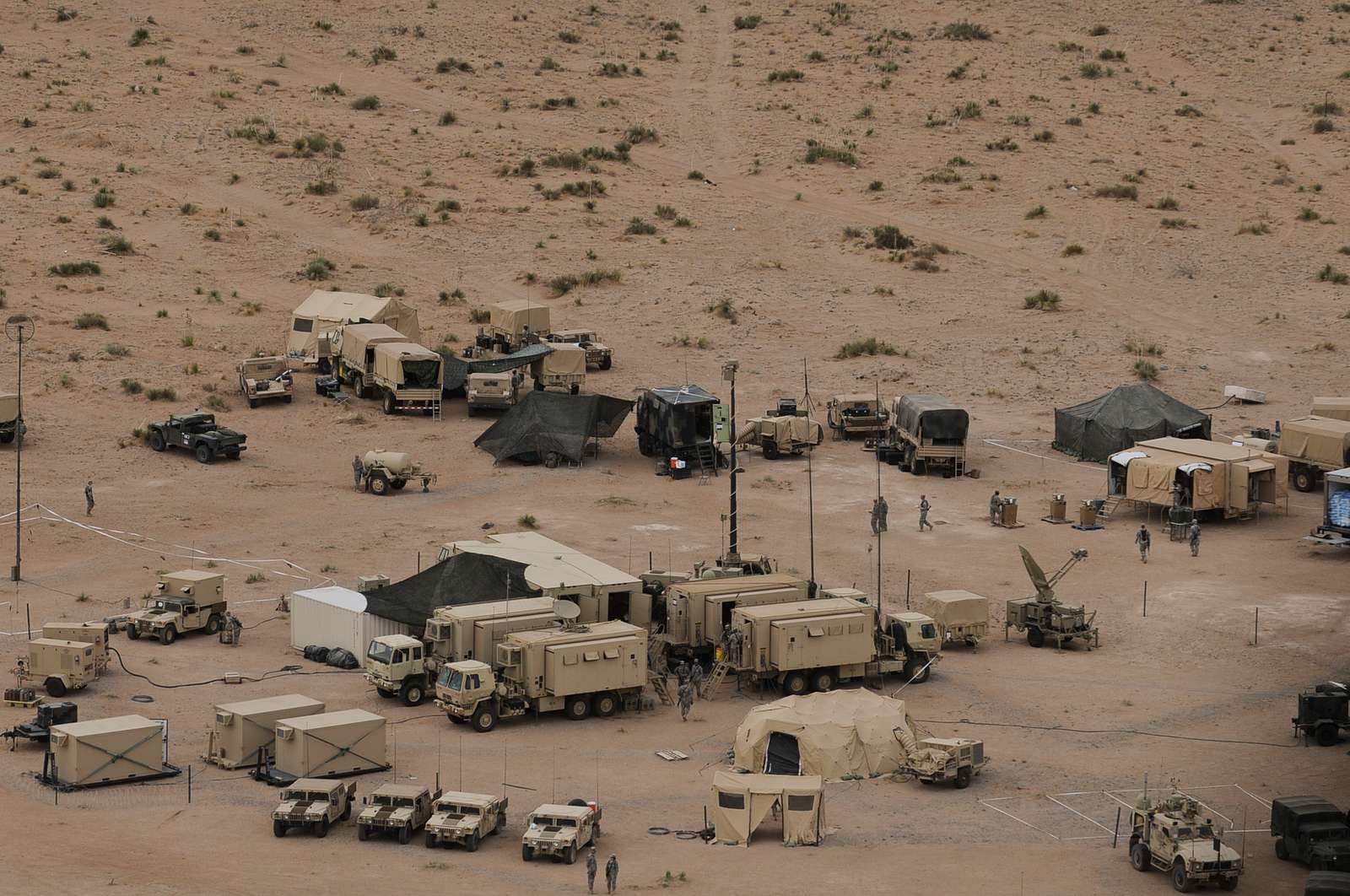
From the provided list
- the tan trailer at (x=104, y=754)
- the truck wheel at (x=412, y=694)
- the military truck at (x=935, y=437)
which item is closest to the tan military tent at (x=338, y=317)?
the military truck at (x=935, y=437)

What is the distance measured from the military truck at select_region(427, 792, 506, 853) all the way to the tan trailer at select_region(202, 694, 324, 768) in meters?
5.10

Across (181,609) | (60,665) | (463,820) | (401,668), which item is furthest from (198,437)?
(463,820)

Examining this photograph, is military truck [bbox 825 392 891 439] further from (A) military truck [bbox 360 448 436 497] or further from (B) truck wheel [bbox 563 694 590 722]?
(B) truck wheel [bbox 563 694 590 722]

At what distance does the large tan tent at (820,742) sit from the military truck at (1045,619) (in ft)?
32.2

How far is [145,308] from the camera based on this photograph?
85.9 metres

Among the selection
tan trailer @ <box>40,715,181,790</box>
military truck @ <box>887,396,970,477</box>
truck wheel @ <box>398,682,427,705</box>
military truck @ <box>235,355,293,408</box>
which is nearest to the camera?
tan trailer @ <box>40,715,181,790</box>

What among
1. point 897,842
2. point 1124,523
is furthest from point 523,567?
point 1124,523

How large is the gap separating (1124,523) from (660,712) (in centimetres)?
2271

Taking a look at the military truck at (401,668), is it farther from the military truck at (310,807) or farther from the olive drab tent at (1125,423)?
the olive drab tent at (1125,423)

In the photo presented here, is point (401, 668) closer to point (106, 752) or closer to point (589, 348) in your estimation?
point (106, 752)

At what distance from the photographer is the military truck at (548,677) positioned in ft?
144

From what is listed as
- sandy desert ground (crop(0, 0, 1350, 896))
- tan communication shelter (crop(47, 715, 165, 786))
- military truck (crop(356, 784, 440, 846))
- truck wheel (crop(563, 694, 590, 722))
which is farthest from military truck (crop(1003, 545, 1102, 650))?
tan communication shelter (crop(47, 715, 165, 786))

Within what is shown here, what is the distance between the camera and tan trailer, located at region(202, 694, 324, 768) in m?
40.8

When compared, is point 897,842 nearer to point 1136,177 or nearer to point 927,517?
point 927,517
